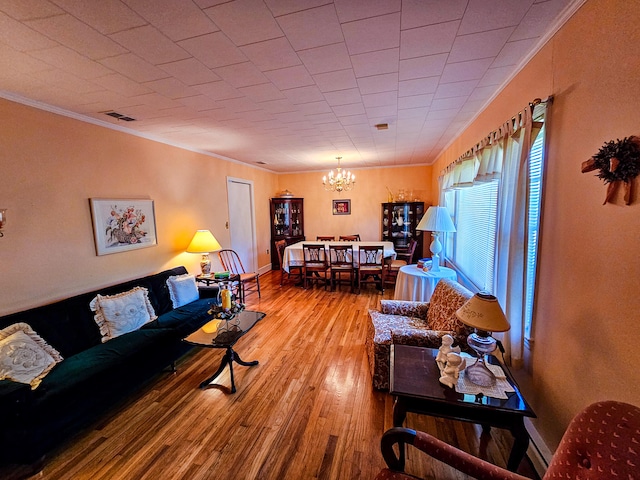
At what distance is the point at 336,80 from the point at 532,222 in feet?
5.66

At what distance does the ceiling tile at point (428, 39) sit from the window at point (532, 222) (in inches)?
31.2

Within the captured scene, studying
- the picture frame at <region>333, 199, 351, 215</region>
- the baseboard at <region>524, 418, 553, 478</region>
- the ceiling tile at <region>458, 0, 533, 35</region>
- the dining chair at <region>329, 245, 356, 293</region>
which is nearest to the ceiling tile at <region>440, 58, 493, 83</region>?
the ceiling tile at <region>458, 0, 533, 35</region>

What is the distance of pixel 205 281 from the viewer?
154 inches

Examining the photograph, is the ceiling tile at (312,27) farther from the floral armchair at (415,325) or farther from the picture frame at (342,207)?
the picture frame at (342,207)

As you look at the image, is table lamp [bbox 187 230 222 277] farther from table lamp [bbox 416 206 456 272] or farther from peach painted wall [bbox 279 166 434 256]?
peach painted wall [bbox 279 166 434 256]

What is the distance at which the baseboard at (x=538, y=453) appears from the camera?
4.94 ft

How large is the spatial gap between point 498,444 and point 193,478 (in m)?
1.96

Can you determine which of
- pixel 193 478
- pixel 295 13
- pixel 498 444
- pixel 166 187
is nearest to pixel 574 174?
pixel 295 13

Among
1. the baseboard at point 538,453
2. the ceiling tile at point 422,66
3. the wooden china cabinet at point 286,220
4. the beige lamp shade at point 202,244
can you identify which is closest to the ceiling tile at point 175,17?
the ceiling tile at point 422,66

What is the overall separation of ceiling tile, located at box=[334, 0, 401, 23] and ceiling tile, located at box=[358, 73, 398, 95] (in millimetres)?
678

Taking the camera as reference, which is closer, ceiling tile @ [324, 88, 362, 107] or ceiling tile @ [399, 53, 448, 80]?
ceiling tile @ [399, 53, 448, 80]

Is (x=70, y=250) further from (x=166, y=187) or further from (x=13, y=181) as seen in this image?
(x=166, y=187)

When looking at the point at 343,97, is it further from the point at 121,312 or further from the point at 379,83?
the point at 121,312

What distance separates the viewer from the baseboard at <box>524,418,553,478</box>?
1.51 metres
